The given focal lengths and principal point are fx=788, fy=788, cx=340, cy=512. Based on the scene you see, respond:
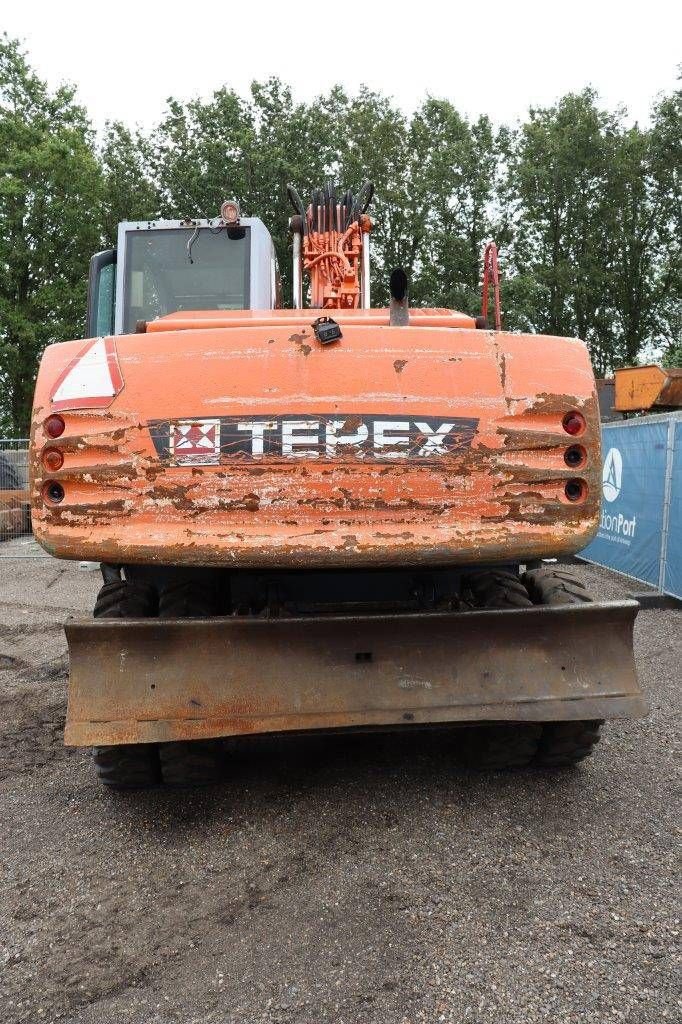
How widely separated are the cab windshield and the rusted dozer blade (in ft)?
11.4

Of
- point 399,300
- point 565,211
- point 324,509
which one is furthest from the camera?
point 565,211

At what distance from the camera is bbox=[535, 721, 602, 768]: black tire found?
11.4 ft

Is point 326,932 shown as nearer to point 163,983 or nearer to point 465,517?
point 163,983

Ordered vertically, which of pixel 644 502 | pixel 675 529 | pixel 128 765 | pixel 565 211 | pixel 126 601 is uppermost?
pixel 565 211

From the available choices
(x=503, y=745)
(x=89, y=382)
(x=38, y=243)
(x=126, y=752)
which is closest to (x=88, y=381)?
(x=89, y=382)

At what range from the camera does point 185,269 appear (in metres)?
→ 6.00

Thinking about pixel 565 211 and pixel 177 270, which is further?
pixel 565 211

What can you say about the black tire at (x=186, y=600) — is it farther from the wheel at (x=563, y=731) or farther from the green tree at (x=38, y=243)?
the green tree at (x=38, y=243)

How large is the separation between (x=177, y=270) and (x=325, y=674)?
3994 millimetres

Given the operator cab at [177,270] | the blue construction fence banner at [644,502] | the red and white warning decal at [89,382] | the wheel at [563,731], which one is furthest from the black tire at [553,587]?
the blue construction fence banner at [644,502]

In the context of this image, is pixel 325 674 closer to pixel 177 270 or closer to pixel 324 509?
pixel 324 509

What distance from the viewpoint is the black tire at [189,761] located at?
3.36 metres

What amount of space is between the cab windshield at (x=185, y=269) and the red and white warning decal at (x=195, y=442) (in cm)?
318

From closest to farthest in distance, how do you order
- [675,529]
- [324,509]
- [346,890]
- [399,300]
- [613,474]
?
[346,890] < [324,509] < [399,300] < [675,529] < [613,474]
